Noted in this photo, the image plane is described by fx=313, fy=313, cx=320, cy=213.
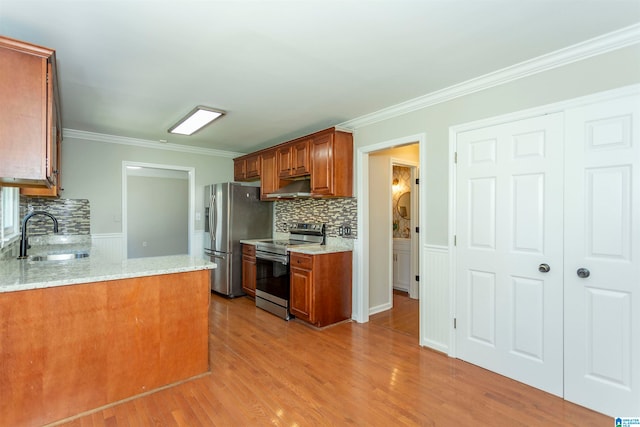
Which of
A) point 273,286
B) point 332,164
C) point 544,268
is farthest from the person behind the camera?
point 273,286

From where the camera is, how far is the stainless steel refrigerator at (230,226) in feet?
15.6

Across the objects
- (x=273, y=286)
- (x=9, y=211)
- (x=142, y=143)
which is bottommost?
(x=273, y=286)

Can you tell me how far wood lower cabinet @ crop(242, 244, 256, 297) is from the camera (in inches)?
181

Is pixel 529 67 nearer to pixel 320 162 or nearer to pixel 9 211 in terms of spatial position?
pixel 320 162

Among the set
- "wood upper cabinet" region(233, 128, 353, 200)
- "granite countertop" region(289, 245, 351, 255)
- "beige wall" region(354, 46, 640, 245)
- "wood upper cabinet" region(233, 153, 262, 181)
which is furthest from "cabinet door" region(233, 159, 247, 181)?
"beige wall" region(354, 46, 640, 245)

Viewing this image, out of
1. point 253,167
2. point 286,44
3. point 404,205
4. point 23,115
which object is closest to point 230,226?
point 253,167

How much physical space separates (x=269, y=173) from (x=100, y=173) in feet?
7.77

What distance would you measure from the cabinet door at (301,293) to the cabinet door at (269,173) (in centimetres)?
136

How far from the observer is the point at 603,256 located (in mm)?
2023

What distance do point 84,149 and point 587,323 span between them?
5730 mm

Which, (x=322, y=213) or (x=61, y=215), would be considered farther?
(x=322, y=213)

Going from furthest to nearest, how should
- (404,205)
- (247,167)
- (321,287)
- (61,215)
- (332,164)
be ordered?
(404,205) < (247,167) < (61,215) < (332,164) < (321,287)

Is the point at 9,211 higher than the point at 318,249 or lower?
higher

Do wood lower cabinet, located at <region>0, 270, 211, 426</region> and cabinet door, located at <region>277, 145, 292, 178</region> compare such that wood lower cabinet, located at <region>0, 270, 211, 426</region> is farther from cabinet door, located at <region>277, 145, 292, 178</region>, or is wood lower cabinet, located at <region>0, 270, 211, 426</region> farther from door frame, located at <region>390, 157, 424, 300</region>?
door frame, located at <region>390, 157, 424, 300</region>
